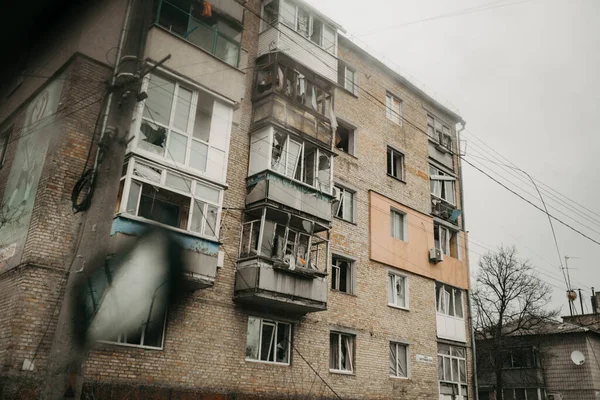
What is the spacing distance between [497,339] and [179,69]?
2718cm

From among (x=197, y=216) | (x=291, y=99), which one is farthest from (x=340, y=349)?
(x=291, y=99)

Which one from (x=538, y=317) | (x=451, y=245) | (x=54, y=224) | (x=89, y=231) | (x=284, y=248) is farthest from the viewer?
(x=538, y=317)

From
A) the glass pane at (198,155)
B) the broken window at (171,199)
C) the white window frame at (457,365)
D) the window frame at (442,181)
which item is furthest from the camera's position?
the window frame at (442,181)

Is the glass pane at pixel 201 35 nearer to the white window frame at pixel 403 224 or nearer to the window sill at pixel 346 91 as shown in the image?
the window sill at pixel 346 91

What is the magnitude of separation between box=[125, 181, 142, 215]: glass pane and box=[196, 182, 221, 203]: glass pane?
1.72 meters

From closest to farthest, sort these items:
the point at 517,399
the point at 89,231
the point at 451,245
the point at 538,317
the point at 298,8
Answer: the point at 89,231, the point at 298,8, the point at 451,245, the point at 538,317, the point at 517,399

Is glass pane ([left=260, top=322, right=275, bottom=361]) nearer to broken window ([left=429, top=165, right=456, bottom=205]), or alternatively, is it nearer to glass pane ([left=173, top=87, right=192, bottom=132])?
glass pane ([left=173, top=87, right=192, bottom=132])

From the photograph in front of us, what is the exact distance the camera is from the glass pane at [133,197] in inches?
479

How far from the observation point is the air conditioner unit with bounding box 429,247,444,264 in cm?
2152

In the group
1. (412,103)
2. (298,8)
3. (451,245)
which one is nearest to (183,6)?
(298,8)

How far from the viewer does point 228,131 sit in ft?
49.6

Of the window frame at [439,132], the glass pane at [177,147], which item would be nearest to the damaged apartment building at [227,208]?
the glass pane at [177,147]

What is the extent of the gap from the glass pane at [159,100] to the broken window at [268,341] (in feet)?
20.6

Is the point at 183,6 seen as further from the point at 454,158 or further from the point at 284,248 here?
the point at 454,158
